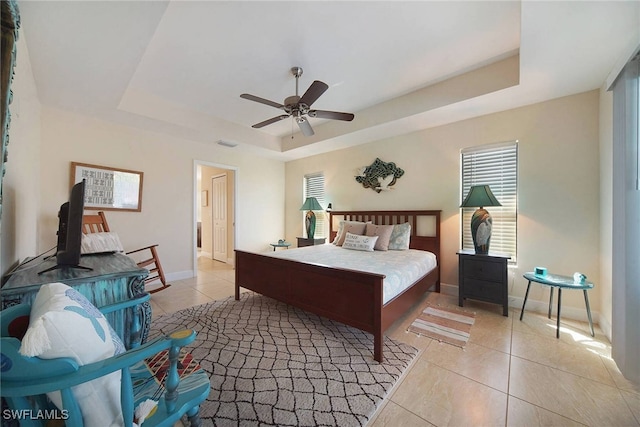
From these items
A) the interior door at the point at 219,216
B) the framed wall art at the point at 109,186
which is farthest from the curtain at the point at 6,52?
the interior door at the point at 219,216

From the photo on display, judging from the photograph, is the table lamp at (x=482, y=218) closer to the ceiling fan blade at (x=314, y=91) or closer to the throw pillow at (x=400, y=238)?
the throw pillow at (x=400, y=238)

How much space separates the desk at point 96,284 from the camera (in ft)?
3.78

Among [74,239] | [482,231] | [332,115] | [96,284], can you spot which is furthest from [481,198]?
[74,239]

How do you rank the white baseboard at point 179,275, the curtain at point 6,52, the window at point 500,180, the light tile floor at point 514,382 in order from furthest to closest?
1. the white baseboard at point 179,275
2. the window at point 500,180
3. the light tile floor at point 514,382
4. the curtain at point 6,52

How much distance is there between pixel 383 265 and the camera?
8.29 ft

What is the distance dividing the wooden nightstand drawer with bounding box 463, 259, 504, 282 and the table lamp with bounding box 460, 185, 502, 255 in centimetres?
16

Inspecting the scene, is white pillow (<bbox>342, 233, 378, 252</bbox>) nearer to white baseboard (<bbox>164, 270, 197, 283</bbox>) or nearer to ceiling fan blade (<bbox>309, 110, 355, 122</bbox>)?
ceiling fan blade (<bbox>309, 110, 355, 122</bbox>)

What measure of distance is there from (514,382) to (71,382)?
2350mm

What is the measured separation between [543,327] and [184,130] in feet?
17.1

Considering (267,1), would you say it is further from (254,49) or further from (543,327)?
(543,327)

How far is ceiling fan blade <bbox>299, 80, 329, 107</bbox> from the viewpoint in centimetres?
214

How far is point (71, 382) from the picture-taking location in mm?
664

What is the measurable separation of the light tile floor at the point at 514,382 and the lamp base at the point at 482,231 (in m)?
0.82

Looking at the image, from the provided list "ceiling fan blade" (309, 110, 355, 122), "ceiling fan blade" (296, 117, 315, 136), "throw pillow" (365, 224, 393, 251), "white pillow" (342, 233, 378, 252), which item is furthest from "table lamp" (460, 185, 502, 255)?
"ceiling fan blade" (296, 117, 315, 136)
